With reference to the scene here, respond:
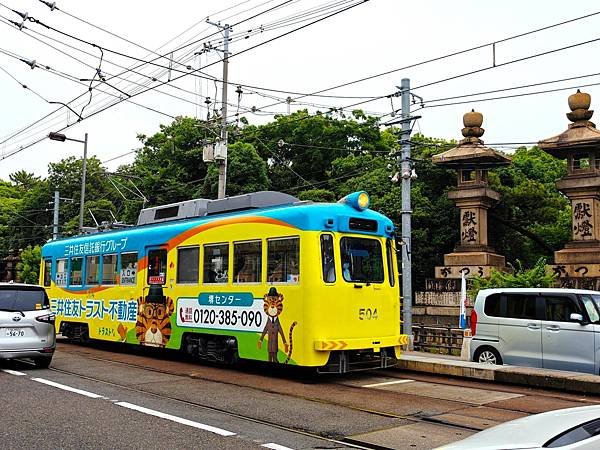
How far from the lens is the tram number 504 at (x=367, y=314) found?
1117 cm

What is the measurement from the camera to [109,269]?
51.9ft

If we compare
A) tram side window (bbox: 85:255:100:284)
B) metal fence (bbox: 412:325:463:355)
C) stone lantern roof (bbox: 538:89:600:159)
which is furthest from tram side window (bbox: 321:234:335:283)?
stone lantern roof (bbox: 538:89:600:159)

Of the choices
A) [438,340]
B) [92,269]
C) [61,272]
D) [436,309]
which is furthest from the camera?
[436,309]

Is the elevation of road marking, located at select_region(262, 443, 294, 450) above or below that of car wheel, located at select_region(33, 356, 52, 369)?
below

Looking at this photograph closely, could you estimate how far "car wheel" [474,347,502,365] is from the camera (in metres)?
12.6

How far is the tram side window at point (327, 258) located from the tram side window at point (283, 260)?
420mm

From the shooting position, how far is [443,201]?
90.8 feet

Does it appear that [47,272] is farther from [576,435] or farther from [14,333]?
[576,435]

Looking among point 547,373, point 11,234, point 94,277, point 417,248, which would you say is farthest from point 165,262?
point 11,234

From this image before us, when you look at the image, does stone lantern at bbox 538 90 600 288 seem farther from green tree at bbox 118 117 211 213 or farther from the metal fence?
green tree at bbox 118 117 211 213

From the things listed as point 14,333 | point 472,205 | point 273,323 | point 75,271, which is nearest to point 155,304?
point 14,333

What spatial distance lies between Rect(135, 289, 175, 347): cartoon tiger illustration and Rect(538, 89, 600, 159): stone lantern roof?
15984 millimetres

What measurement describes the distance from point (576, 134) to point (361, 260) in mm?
15209

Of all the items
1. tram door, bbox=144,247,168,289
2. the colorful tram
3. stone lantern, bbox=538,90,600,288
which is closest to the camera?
the colorful tram
